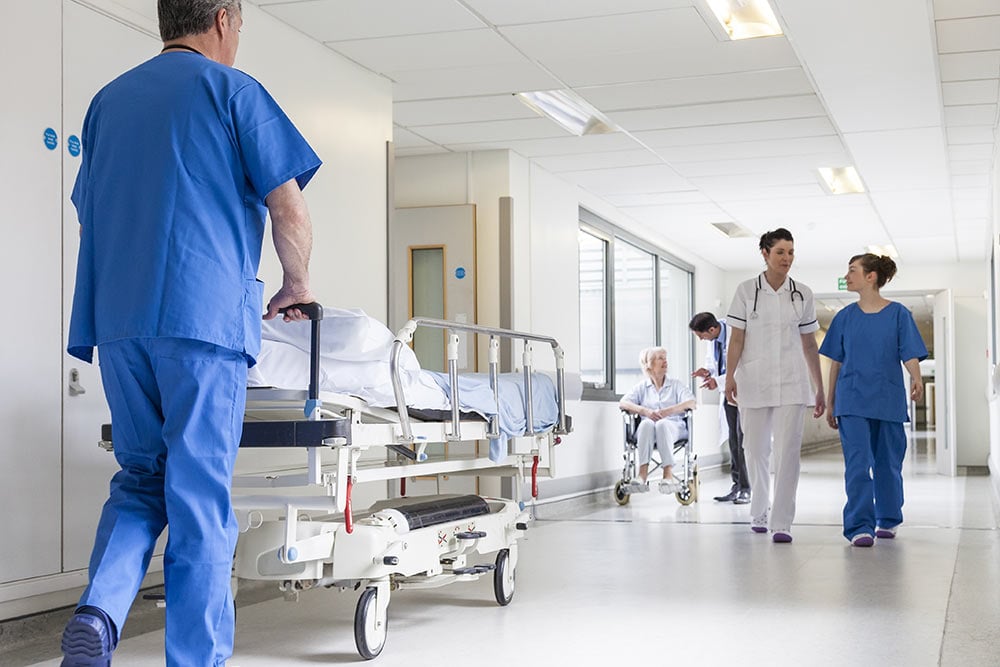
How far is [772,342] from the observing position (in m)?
6.06

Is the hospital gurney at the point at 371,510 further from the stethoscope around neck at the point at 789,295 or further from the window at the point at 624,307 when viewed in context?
the window at the point at 624,307

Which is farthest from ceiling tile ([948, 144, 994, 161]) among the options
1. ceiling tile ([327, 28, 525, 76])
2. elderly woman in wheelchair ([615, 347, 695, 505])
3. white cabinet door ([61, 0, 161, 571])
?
white cabinet door ([61, 0, 161, 571])

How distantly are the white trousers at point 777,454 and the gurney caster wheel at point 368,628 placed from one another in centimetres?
301

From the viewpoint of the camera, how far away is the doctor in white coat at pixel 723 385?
8594 millimetres

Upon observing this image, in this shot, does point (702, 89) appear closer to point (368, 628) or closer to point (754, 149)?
point (754, 149)

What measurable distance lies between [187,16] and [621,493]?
21.3 feet

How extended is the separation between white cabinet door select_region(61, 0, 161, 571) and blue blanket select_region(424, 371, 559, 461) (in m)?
1.13

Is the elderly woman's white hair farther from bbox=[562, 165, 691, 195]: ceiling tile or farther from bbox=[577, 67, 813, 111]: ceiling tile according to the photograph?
bbox=[577, 67, 813, 111]: ceiling tile

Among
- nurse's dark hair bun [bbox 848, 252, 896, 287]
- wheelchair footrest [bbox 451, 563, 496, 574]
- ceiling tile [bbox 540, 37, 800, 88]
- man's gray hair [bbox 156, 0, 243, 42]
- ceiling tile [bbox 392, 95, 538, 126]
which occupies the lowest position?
wheelchair footrest [bbox 451, 563, 496, 574]

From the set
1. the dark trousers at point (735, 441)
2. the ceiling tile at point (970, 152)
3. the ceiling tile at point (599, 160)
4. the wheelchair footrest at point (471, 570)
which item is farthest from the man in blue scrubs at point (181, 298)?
the dark trousers at point (735, 441)

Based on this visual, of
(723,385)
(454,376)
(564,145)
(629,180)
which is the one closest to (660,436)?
(723,385)

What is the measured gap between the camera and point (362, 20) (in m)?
4.98

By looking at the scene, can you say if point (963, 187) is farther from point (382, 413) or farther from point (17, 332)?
point (17, 332)

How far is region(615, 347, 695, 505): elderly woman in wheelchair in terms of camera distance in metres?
8.52
